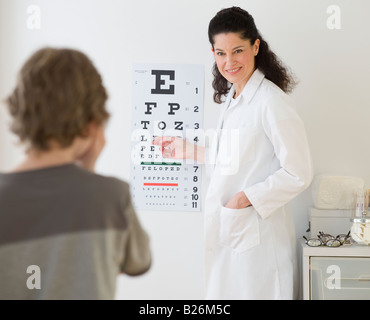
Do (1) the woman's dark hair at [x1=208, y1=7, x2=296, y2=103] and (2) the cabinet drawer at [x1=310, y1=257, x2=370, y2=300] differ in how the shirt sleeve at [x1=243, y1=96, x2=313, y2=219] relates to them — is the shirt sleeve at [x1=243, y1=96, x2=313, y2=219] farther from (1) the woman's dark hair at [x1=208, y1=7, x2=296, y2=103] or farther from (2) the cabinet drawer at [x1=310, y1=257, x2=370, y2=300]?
(2) the cabinet drawer at [x1=310, y1=257, x2=370, y2=300]

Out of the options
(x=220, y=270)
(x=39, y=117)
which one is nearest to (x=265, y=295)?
(x=220, y=270)

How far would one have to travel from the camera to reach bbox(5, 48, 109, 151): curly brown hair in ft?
2.03

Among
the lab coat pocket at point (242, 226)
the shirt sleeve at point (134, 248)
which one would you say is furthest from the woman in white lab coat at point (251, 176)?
the shirt sleeve at point (134, 248)

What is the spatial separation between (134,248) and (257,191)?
714 mm

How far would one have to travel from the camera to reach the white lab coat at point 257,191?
4.25 ft

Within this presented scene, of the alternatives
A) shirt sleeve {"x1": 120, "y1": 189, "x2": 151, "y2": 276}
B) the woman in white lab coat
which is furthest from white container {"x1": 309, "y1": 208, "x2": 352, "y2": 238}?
shirt sleeve {"x1": 120, "y1": 189, "x2": 151, "y2": 276}

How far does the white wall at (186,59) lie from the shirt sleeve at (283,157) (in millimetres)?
328

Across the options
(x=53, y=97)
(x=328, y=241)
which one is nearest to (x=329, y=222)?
(x=328, y=241)

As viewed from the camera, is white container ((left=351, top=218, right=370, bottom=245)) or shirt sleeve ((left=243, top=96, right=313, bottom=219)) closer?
shirt sleeve ((left=243, top=96, right=313, bottom=219))

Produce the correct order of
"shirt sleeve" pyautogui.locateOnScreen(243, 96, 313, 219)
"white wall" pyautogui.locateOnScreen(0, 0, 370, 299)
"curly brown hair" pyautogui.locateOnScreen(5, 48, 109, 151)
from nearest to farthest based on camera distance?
1. "curly brown hair" pyautogui.locateOnScreen(5, 48, 109, 151)
2. "shirt sleeve" pyautogui.locateOnScreen(243, 96, 313, 219)
3. "white wall" pyautogui.locateOnScreen(0, 0, 370, 299)

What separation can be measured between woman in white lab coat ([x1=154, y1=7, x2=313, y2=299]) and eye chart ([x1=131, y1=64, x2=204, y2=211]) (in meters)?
0.26

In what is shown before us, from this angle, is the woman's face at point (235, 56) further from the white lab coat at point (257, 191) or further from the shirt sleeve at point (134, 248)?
the shirt sleeve at point (134, 248)

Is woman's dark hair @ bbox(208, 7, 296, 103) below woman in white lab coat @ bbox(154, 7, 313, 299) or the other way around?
the other way around

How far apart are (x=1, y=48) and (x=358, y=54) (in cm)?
117
